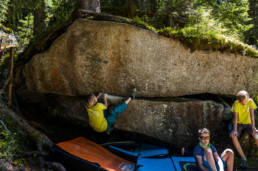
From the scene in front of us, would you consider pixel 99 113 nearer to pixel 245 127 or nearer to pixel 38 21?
pixel 245 127

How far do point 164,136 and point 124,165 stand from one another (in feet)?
5.28

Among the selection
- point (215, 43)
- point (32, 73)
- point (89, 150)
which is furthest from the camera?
point (32, 73)

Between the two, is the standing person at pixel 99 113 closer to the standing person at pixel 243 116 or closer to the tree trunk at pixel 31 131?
the tree trunk at pixel 31 131

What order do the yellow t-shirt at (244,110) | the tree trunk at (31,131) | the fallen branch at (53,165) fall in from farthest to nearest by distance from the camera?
the yellow t-shirt at (244,110) < the tree trunk at (31,131) < the fallen branch at (53,165)

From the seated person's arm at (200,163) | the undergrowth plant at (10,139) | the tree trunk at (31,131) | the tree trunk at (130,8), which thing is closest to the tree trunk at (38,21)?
the tree trunk at (130,8)

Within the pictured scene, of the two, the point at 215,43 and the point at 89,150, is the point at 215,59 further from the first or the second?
the point at 89,150

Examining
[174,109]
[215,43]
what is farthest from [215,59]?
[174,109]

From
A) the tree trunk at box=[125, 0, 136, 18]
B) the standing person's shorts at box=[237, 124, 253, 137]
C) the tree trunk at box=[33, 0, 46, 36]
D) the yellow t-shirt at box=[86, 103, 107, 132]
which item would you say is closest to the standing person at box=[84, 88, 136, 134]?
the yellow t-shirt at box=[86, 103, 107, 132]

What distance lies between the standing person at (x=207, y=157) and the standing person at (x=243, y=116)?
0.79 meters

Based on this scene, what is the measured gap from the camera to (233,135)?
4988 millimetres

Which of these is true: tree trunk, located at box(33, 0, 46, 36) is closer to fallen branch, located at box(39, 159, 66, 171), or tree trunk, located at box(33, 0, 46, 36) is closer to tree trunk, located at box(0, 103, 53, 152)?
tree trunk, located at box(0, 103, 53, 152)

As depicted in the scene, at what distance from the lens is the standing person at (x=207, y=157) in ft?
12.9

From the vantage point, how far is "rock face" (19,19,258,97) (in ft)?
17.7

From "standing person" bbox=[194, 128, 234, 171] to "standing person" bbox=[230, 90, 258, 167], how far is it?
79 cm
